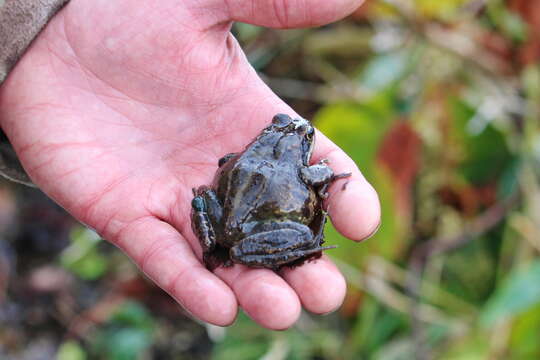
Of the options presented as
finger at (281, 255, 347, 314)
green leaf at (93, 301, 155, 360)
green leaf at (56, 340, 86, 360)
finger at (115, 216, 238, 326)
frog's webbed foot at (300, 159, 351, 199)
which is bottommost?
green leaf at (56, 340, 86, 360)

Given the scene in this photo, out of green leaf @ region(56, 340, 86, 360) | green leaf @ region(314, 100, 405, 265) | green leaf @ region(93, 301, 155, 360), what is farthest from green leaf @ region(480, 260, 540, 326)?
green leaf @ region(56, 340, 86, 360)

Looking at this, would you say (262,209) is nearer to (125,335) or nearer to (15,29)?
(15,29)

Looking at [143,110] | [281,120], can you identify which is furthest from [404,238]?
[143,110]

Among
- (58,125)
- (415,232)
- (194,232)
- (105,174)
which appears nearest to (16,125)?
(58,125)

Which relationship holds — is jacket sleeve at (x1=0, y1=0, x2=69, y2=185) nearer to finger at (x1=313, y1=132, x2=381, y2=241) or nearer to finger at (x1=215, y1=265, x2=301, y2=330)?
finger at (x1=215, y1=265, x2=301, y2=330)

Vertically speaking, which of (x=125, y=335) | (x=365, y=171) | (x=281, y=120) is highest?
(x=281, y=120)

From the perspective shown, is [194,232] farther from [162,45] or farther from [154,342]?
[154,342]
